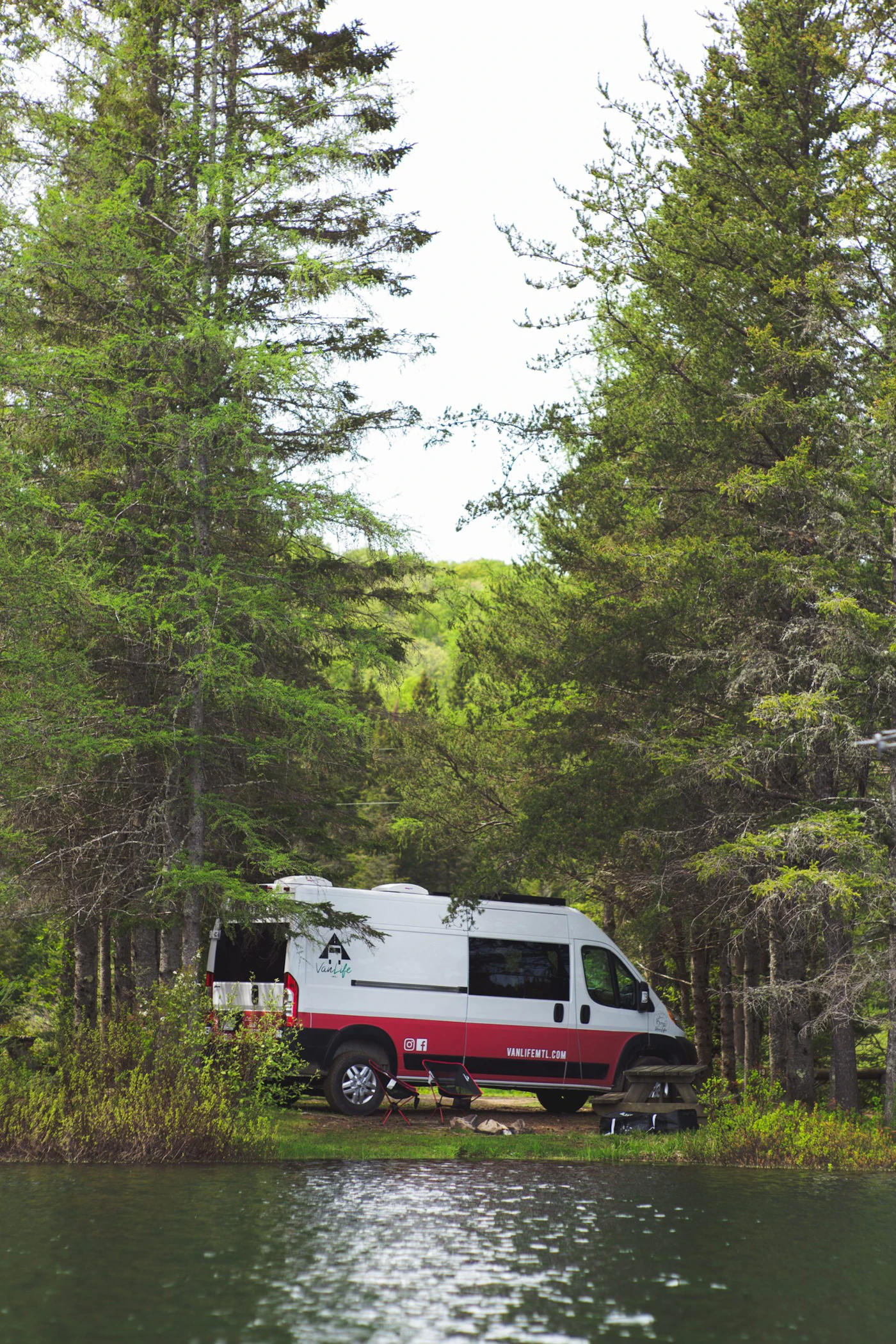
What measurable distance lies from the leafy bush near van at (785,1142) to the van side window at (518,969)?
123 inches

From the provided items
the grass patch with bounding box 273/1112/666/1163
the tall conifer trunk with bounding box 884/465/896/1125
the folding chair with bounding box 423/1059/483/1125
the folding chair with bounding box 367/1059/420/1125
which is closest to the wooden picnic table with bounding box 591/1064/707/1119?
the grass patch with bounding box 273/1112/666/1163

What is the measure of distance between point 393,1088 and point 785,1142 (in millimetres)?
4465

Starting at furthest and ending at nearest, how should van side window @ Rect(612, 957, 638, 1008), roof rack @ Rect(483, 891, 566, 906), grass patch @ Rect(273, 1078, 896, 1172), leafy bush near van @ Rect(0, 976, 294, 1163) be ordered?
1. van side window @ Rect(612, 957, 638, 1008)
2. roof rack @ Rect(483, 891, 566, 906)
3. grass patch @ Rect(273, 1078, 896, 1172)
4. leafy bush near van @ Rect(0, 976, 294, 1163)

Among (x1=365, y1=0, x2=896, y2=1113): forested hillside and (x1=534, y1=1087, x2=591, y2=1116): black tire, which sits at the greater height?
(x1=365, y1=0, x2=896, y2=1113): forested hillside

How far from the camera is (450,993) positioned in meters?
15.6

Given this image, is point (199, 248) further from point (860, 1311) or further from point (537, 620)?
point (860, 1311)

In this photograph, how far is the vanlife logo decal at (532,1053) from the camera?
51.9 ft

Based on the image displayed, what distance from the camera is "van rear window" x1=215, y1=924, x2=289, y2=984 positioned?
14914 mm

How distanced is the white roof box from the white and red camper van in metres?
0.02

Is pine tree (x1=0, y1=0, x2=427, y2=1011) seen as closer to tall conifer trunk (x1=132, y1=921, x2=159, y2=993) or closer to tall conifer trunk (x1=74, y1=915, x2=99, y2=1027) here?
tall conifer trunk (x1=132, y1=921, x2=159, y2=993)

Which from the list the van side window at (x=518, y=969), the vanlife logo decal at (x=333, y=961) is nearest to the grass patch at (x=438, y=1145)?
the vanlife logo decal at (x=333, y=961)

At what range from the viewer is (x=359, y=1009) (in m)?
15.0

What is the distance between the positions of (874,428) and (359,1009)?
29.6ft

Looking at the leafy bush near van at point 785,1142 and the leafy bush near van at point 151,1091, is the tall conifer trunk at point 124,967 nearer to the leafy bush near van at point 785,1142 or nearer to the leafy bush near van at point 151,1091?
the leafy bush near van at point 151,1091
